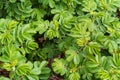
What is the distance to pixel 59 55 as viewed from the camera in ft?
8.32

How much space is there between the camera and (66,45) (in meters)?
2.38

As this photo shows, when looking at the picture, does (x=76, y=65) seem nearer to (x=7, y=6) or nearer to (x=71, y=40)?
(x=71, y=40)

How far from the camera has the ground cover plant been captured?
2.16 meters

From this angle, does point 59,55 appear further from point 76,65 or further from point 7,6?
point 7,6

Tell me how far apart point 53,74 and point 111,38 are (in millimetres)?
521

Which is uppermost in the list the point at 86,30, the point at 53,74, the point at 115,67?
the point at 86,30

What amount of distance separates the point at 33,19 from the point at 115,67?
2.96 ft

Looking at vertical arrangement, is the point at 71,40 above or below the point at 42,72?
above

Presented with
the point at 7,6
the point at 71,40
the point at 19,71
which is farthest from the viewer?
the point at 7,6

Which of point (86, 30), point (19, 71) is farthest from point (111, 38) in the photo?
point (19, 71)

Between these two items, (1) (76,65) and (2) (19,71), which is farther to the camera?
(1) (76,65)

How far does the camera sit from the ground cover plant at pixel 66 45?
85.0 inches

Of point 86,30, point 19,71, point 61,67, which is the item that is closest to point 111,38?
point 86,30

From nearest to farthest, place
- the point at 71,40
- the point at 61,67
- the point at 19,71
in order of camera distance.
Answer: the point at 19,71, the point at 61,67, the point at 71,40
